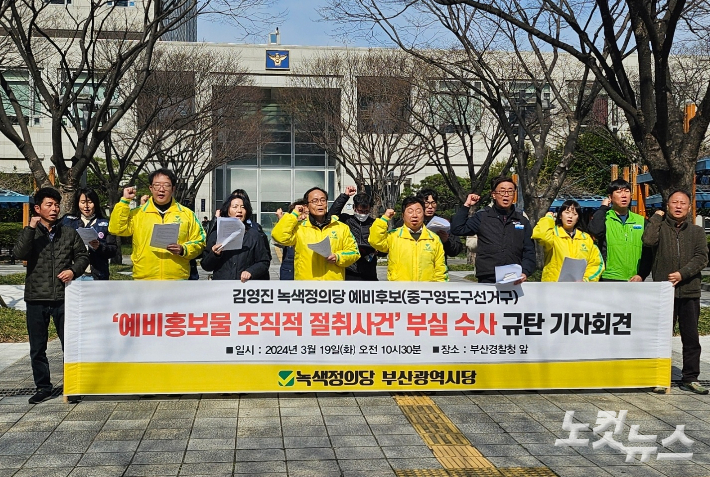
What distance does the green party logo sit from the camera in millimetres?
6520

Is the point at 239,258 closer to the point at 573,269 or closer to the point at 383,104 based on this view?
the point at 573,269

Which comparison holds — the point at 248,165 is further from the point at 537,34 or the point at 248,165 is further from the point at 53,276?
the point at 53,276

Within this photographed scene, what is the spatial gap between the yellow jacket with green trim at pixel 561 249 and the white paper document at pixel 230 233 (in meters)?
2.72

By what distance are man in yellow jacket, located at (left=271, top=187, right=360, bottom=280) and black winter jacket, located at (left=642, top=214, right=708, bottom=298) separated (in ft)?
9.19

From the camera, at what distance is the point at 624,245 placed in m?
7.50

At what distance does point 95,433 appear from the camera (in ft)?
18.1

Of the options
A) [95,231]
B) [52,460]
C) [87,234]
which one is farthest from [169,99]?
[52,460]

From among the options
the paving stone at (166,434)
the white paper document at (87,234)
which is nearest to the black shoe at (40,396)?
the paving stone at (166,434)

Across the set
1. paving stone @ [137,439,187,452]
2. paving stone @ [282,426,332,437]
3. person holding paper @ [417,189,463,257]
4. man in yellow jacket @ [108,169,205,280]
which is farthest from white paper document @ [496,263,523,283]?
paving stone @ [137,439,187,452]

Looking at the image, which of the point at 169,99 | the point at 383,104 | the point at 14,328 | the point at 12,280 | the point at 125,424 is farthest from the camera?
the point at 383,104

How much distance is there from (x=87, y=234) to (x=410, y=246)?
10.1 ft

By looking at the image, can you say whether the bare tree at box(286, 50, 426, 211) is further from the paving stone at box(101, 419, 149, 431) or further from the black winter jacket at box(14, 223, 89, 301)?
the paving stone at box(101, 419, 149, 431)

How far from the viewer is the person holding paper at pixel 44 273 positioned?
6512mm

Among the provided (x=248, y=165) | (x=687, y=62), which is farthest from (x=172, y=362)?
(x=248, y=165)
